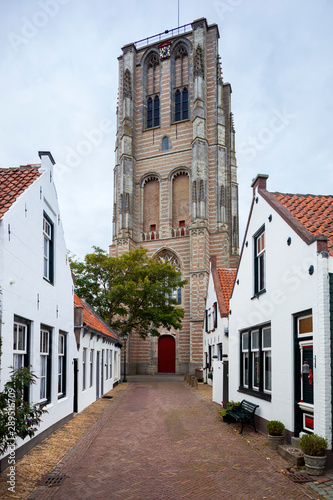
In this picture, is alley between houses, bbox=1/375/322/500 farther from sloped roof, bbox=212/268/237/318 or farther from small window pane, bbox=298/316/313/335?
sloped roof, bbox=212/268/237/318

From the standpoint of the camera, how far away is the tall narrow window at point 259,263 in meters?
11.5

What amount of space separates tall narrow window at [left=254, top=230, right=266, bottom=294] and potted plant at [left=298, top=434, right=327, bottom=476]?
4.65 m

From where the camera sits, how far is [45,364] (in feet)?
34.4

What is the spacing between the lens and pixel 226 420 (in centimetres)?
1252

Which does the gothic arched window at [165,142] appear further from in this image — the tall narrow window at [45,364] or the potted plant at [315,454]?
the potted plant at [315,454]

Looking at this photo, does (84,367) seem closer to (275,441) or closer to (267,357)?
(267,357)

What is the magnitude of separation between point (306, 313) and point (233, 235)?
41.1 m

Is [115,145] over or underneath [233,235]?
over

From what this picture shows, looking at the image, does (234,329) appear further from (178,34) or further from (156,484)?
(178,34)

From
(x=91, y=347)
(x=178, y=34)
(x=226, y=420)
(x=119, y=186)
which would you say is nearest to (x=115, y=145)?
(x=119, y=186)

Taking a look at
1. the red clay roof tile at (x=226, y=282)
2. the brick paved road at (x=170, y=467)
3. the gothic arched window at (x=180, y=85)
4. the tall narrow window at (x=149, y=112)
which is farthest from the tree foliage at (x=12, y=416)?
the tall narrow window at (x=149, y=112)

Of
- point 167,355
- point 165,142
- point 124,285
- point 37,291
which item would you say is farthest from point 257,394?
point 165,142

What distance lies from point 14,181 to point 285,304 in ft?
20.9

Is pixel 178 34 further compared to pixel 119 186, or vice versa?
pixel 178 34
